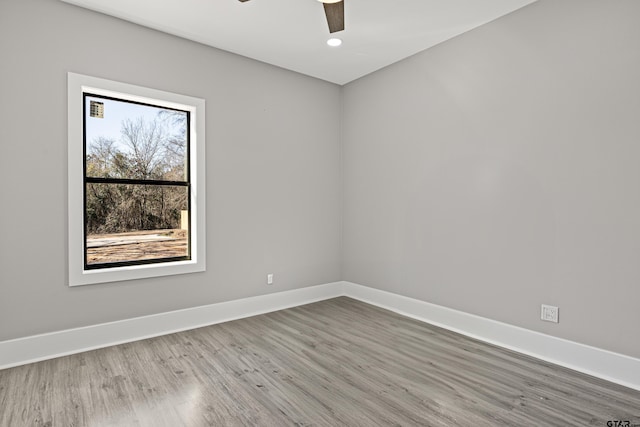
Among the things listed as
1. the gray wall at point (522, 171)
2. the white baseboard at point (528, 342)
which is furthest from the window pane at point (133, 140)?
the white baseboard at point (528, 342)

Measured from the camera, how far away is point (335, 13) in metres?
2.36

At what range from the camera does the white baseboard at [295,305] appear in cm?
254

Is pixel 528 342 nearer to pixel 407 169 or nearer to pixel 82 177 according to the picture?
pixel 407 169

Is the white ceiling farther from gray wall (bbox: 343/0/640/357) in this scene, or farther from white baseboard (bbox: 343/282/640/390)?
white baseboard (bbox: 343/282/640/390)

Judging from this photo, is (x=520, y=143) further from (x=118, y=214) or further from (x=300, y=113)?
(x=118, y=214)

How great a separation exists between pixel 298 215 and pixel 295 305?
106 centimetres

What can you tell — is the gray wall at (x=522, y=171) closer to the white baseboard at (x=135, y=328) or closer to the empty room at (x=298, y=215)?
the empty room at (x=298, y=215)

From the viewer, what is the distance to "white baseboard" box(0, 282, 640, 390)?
8.33 feet

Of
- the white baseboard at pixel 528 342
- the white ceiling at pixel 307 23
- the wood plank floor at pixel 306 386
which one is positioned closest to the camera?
the wood plank floor at pixel 306 386

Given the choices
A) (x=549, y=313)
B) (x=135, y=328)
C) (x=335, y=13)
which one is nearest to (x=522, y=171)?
(x=549, y=313)

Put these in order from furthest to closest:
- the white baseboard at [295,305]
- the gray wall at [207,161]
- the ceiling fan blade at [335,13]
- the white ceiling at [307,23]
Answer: the white ceiling at [307,23], the gray wall at [207,161], the white baseboard at [295,305], the ceiling fan blade at [335,13]

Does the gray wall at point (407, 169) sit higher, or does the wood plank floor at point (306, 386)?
the gray wall at point (407, 169)

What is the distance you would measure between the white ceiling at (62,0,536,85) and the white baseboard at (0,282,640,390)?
8.46 ft

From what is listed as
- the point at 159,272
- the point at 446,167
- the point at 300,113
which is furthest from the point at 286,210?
the point at 446,167
